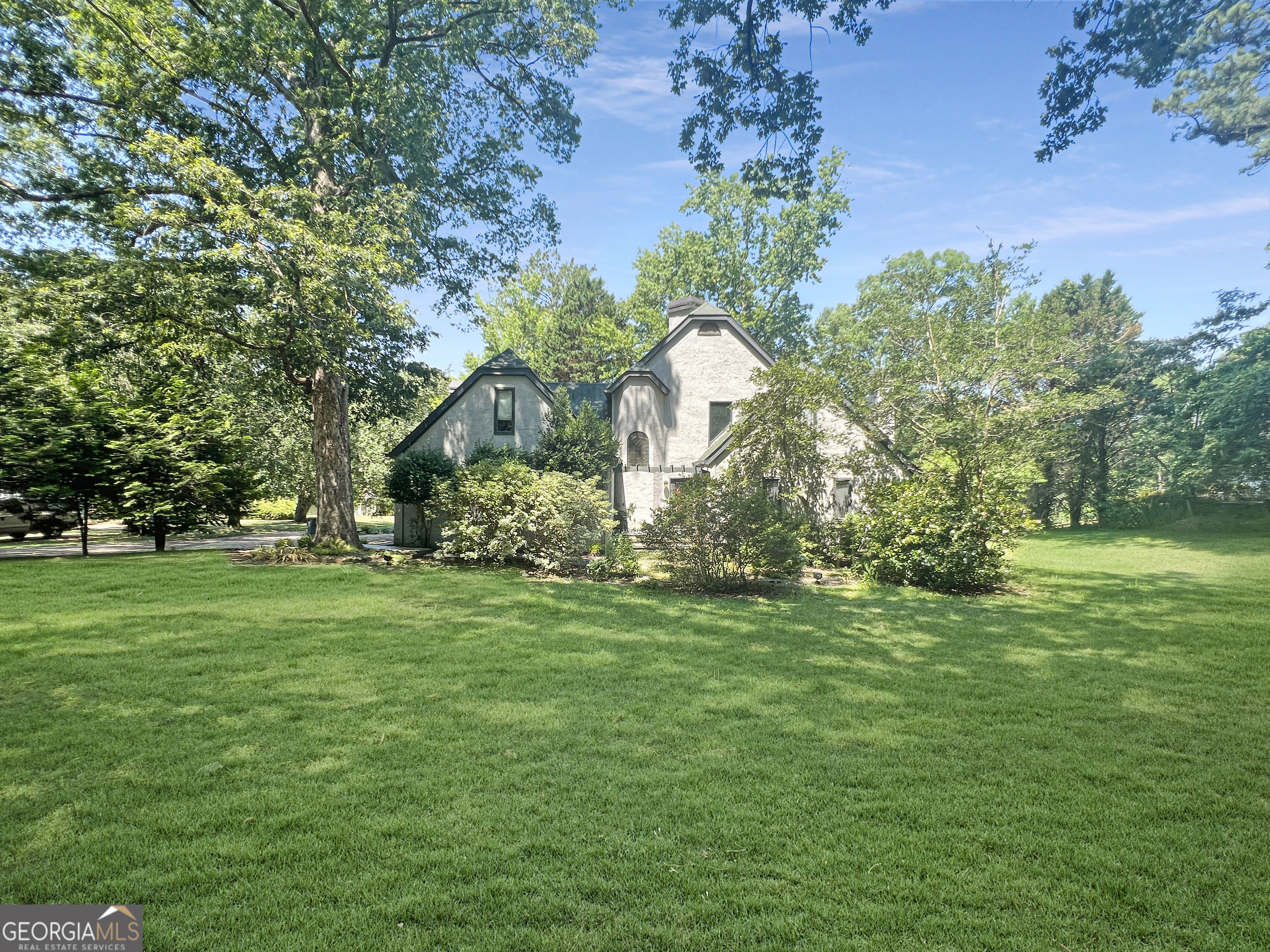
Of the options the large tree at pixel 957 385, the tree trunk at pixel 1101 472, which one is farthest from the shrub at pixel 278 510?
the tree trunk at pixel 1101 472

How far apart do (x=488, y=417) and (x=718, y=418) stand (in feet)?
28.7

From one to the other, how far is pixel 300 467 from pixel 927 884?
2668 centimetres

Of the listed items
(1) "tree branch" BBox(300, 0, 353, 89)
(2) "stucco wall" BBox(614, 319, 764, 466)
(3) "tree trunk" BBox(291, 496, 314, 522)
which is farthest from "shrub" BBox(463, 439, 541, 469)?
(3) "tree trunk" BBox(291, 496, 314, 522)

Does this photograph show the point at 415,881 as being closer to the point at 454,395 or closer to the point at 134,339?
the point at 134,339

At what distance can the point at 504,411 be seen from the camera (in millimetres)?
20547

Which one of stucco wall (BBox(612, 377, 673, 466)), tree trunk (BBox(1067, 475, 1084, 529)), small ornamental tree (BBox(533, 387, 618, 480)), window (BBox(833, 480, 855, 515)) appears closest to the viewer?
window (BBox(833, 480, 855, 515))

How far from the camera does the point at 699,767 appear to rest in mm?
3959

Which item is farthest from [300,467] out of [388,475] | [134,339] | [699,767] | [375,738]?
[699,767]

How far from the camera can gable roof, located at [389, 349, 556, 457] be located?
66.6 ft

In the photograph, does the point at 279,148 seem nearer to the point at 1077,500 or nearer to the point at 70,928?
the point at 70,928

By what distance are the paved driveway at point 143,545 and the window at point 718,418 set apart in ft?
40.3

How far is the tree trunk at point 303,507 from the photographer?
26428 millimetres

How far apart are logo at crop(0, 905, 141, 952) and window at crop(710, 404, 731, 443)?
20512mm

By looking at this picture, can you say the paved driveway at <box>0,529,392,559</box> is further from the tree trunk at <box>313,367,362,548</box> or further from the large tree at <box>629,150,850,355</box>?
the large tree at <box>629,150,850,355</box>
